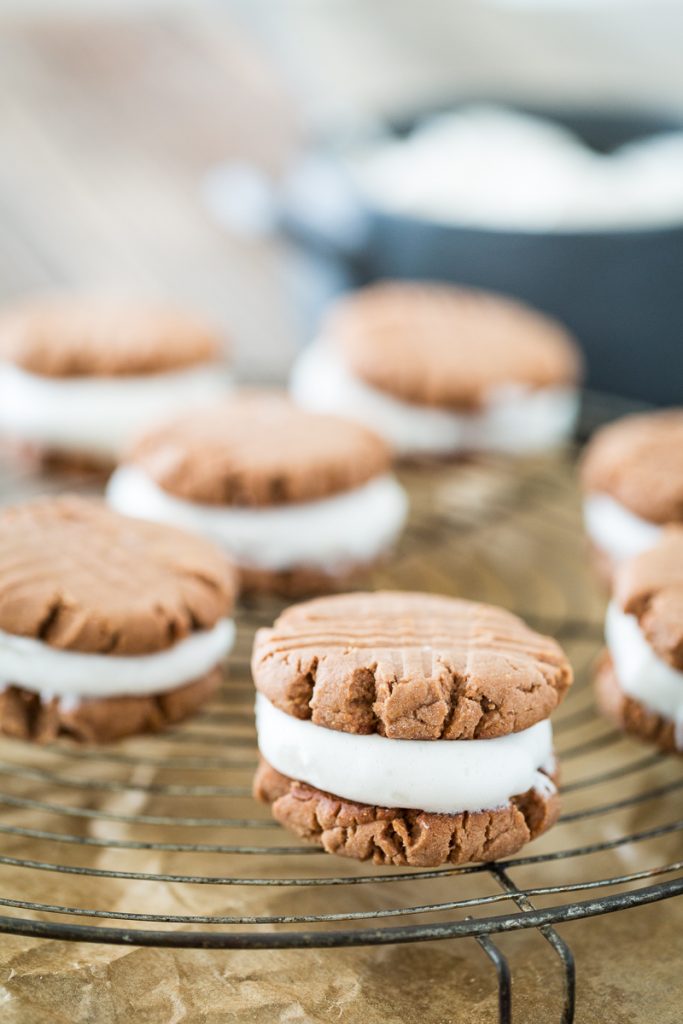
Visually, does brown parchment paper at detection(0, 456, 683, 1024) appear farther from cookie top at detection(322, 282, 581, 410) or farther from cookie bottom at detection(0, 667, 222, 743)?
cookie top at detection(322, 282, 581, 410)

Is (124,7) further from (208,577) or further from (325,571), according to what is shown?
(208,577)

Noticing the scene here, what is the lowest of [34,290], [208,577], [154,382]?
[34,290]

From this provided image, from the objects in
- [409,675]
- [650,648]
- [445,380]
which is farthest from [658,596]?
[445,380]

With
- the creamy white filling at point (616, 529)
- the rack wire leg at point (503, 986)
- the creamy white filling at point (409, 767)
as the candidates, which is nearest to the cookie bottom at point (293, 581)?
Result: the creamy white filling at point (616, 529)

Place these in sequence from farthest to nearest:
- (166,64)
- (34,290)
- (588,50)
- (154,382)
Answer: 1. (588,50)
2. (166,64)
3. (34,290)
4. (154,382)

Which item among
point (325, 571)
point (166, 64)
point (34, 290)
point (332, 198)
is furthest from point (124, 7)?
point (325, 571)

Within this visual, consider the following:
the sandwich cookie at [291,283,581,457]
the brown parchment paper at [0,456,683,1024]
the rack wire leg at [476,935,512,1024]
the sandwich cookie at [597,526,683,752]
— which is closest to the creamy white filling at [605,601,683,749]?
the sandwich cookie at [597,526,683,752]
